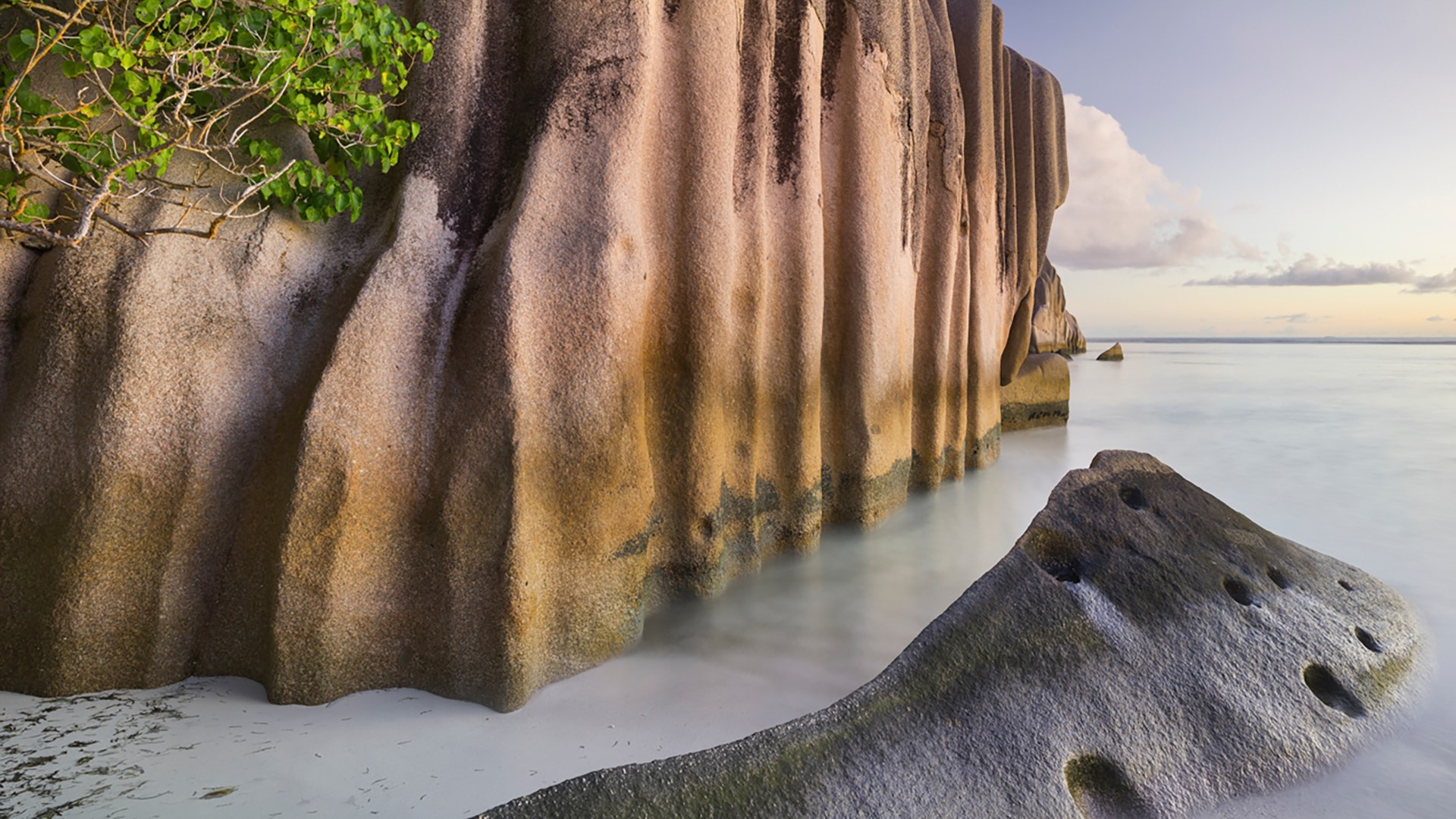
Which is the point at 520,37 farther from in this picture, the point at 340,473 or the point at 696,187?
the point at 340,473

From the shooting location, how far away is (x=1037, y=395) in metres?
7.18

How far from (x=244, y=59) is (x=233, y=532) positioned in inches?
48.7

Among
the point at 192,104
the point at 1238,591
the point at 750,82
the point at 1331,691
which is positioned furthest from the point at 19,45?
the point at 1331,691

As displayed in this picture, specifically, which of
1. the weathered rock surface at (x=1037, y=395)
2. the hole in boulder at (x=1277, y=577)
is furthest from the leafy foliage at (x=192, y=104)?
the weathered rock surface at (x=1037, y=395)

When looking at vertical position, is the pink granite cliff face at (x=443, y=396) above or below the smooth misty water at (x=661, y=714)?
above

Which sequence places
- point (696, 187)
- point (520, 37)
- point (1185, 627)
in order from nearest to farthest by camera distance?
point (1185, 627) → point (520, 37) → point (696, 187)

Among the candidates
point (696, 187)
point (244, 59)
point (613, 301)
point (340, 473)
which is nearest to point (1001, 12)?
point (696, 187)

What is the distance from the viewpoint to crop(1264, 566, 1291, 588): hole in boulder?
2090 mm

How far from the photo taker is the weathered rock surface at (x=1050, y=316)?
17.3 metres

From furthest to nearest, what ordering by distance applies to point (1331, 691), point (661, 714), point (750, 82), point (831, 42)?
1. point (831, 42)
2. point (750, 82)
3. point (661, 714)
4. point (1331, 691)

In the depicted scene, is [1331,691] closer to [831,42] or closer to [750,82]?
[750,82]

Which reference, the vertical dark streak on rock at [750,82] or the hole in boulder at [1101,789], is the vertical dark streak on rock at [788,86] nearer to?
the vertical dark streak on rock at [750,82]

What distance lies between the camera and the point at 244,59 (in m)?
1.89

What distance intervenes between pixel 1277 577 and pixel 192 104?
129 inches
